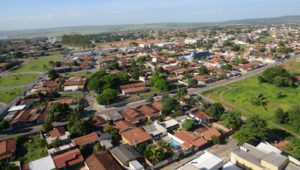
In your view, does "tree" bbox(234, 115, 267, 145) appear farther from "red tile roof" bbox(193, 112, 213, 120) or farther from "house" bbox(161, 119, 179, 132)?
"house" bbox(161, 119, 179, 132)

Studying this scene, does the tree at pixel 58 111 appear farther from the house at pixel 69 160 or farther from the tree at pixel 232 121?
the tree at pixel 232 121

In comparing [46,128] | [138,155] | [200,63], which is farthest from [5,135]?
[200,63]

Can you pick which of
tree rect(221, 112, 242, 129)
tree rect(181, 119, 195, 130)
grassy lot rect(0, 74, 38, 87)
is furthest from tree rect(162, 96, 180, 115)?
grassy lot rect(0, 74, 38, 87)

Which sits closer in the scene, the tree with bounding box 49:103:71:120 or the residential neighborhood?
the residential neighborhood

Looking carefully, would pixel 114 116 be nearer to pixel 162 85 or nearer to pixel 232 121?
pixel 162 85

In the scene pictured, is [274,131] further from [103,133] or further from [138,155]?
[103,133]

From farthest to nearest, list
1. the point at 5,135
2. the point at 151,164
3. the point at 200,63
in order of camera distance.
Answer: the point at 200,63, the point at 5,135, the point at 151,164
